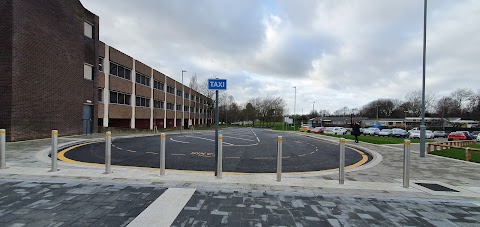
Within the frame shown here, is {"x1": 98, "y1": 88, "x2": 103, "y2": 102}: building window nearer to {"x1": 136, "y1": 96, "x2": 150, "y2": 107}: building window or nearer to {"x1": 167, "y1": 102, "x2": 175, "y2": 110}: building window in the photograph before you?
{"x1": 136, "y1": 96, "x2": 150, "y2": 107}: building window

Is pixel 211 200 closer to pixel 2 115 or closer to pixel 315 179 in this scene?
pixel 315 179

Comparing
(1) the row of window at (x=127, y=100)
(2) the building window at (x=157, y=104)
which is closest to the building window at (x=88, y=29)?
(1) the row of window at (x=127, y=100)

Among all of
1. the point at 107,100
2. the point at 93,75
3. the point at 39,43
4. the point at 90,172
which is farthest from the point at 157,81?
the point at 90,172

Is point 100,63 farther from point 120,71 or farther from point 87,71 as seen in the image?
point 120,71

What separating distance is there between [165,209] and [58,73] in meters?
17.6

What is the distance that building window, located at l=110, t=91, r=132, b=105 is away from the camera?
26.2 m

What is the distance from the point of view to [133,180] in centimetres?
597

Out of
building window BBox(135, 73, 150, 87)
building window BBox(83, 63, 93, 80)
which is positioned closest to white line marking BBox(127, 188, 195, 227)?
building window BBox(83, 63, 93, 80)

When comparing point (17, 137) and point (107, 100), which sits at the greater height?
point (107, 100)

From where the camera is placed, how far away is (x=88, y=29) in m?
21.2

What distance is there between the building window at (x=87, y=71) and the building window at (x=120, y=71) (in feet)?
13.7

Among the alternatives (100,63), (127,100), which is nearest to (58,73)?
(100,63)

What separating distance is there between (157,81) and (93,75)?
54.9 ft

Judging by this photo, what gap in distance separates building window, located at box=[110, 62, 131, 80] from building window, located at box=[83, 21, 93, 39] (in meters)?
4.54
